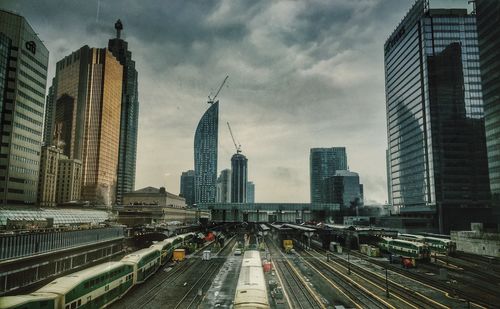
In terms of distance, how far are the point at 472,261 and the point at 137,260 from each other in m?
77.2

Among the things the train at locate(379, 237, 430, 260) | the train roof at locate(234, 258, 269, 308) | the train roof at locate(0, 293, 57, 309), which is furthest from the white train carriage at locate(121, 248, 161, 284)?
the train at locate(379, 237, 430, 260)

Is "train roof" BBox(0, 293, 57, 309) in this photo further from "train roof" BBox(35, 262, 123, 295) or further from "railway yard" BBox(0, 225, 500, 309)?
"train roof" BBox(35, 262, 123, 295)

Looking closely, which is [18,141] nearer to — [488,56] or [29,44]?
[29,44]

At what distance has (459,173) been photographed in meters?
174

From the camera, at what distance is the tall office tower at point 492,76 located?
4943 inches

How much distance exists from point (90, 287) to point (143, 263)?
2231 centimetres

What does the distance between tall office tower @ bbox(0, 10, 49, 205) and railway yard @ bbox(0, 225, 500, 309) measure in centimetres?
8241

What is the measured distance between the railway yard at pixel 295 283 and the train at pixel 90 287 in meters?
0.13

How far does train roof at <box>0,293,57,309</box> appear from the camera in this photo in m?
27.9

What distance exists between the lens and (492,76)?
421 feet

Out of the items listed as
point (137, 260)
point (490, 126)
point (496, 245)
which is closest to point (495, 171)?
point (490, 126)

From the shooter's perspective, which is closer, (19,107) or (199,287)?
(199,287)

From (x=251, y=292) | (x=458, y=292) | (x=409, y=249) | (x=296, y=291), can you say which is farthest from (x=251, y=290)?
(x=409, y=249)

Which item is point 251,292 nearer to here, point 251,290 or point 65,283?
point 251,290
